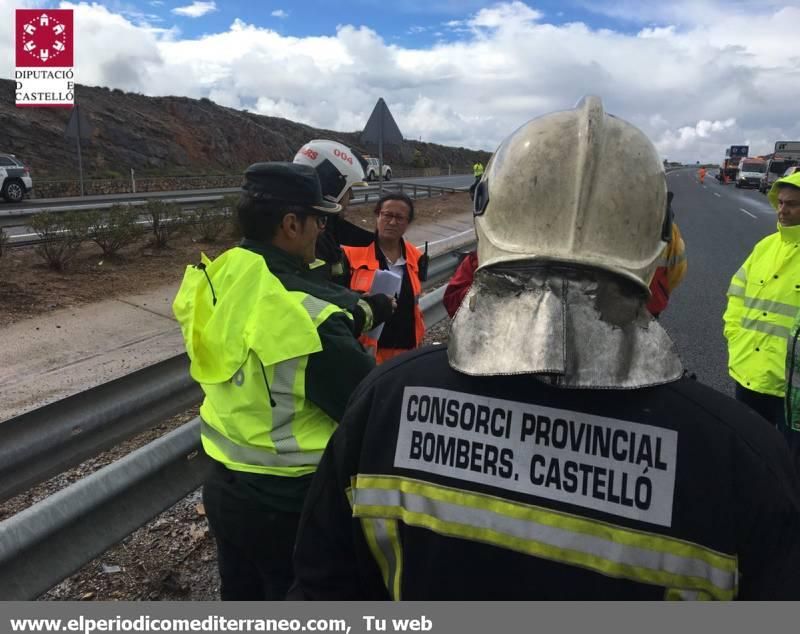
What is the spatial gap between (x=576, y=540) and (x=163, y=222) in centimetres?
1309

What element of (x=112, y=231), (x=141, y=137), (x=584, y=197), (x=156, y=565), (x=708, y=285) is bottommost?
(x=156, y=565)

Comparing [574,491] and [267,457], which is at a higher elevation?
[574,491]

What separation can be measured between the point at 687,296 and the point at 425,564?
8584 millimetres

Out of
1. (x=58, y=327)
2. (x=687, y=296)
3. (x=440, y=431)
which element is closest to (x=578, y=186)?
(x=440, y=431)

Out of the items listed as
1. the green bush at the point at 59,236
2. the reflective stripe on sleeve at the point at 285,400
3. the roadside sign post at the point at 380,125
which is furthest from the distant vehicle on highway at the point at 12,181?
the reflective stripe on sleeve at the point at 285,400

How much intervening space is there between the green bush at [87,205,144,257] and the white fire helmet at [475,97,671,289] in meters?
11.0

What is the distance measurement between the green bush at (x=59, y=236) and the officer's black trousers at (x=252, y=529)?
9.22 meters

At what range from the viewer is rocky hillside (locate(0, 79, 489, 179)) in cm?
3903

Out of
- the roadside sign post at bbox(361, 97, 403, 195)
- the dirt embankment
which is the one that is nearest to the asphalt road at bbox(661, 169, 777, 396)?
the roadside sign post at bbox(361, 97, 403, 195)

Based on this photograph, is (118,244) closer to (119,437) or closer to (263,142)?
(119,437)

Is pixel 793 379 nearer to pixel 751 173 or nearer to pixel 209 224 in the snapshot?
pixel 209 224

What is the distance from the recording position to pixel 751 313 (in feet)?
11.6

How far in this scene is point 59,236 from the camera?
10.4 m

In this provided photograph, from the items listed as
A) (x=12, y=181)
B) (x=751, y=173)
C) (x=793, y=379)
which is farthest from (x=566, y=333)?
(x=751, y=173)
